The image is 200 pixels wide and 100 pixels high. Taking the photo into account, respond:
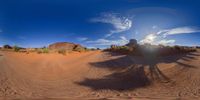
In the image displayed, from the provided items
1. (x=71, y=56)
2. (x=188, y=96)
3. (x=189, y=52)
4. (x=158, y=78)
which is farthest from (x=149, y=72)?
(x=71, y=56)

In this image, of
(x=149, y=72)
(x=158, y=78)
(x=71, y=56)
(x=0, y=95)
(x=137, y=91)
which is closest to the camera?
(x=0, y=95)

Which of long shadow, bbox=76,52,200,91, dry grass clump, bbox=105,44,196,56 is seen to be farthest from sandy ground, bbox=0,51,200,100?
dry grass clump, bbox=105,44,196,56

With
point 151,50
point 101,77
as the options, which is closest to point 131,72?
point 101,77

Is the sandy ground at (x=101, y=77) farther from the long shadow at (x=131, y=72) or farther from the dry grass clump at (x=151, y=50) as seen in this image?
the dry grass clump at (x=151, y=50)

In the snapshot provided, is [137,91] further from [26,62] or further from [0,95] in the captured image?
[26,62]

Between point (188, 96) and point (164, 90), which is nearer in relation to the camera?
point (188, 96)

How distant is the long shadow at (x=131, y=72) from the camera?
16000mm

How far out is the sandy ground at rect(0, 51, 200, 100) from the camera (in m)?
13.4

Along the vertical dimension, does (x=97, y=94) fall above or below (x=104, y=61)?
below

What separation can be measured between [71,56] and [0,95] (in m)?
12.6

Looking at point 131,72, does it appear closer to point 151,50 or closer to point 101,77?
point 101,77

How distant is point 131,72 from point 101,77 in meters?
2.20

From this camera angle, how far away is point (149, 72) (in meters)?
18.2

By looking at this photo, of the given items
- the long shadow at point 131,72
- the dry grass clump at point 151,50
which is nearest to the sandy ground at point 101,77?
the long shadow at point 131,72
